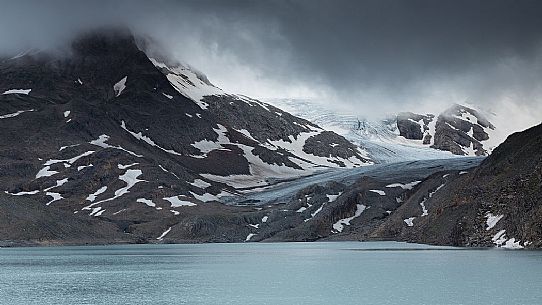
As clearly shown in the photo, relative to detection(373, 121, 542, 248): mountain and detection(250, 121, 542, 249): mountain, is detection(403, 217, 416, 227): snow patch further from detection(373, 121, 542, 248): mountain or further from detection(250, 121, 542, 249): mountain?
detection(373, 121, 542, 248): mountain

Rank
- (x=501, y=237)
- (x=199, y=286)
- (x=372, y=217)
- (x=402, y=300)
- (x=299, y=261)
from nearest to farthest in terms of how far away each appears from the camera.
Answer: (x=402, y=300)
(x=199, y=286)
(x=299, y=261)
(x=501, y=237)
(x=372, y=217)

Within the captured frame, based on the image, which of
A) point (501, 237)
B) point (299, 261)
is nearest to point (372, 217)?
Answer: point (501, 237)

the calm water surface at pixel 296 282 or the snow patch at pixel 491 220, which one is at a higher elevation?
the snow patch at pixel 491 220

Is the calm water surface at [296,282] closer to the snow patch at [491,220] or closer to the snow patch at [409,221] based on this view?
the snow patch at [491,220]

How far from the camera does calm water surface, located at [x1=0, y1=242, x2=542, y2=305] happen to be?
2292 inches

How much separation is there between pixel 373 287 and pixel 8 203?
139 m

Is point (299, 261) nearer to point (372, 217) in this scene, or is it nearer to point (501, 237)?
point (501, 237)

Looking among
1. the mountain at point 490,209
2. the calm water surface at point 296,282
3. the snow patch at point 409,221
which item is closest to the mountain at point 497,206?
the mountain at point 490,209

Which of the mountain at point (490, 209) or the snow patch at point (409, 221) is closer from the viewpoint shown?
the mountain at point (490, 209)

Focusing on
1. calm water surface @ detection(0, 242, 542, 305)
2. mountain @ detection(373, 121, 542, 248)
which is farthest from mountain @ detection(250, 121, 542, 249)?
calm water surface @ detection(0, 242, 542, 305)

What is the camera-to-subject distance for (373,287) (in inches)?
2557

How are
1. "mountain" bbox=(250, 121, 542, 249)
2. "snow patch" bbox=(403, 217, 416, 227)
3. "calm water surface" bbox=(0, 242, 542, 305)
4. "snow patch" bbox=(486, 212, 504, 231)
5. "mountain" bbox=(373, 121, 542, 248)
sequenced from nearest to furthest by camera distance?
"calm water surface" bbox=(0, 242, 542, 305), "mountain" bbox=(373, 121, 542, 248), "mountain" bbox=(250, 121, 542, 249), "snow patch" bbox=(486, 212, 504, 231), "snow patch" bbox=(403, 217, 416, 227)

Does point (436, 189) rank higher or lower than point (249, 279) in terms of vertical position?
higher

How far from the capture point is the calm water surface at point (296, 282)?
58219 millimetres
